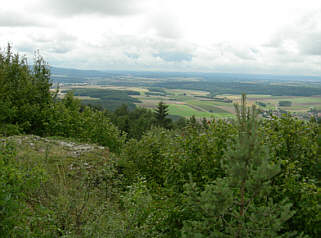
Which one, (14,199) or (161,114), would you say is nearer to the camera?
(14,199)

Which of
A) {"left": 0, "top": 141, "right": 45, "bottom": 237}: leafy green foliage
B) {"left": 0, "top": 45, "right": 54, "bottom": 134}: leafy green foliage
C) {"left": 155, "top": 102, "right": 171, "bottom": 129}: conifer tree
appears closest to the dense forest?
{"left": 0, "top": 141, "right": 45, "bottom": 237}: leafy green foliage

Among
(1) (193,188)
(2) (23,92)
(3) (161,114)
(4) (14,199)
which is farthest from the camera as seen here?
(3) (161,114)

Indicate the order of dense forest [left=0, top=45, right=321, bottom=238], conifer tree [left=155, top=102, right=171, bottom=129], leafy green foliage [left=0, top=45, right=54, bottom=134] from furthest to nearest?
conifer tree [left=155, top=102, right=171, bottom=129], leafy green foliage [left=0, top=45, right=54, bottom=134], dense forest [left=0, top=45, right=321, bottom=238]

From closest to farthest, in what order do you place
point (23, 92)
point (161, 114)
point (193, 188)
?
point (193, 188), point (23, 92), point (161, 114)

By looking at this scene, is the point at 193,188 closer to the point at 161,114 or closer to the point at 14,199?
the point at 14,199

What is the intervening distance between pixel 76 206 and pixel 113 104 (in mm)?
94033

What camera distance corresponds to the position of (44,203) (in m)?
6.11

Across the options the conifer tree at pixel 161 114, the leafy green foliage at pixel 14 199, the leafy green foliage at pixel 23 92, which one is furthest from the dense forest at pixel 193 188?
the conifer tree at pixel 161 114

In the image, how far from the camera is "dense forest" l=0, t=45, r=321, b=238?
268 cm

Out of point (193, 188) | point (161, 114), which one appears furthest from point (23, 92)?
point (161, 114)

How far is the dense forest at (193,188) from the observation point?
268cm

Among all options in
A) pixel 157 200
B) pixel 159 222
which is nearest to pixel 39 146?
pixel 157 200

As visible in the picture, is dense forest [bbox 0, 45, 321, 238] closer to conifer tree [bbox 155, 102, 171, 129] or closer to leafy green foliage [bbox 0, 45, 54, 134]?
leafy green foliage [bbox 0, 45, 54, 134]

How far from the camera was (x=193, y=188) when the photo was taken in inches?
112
